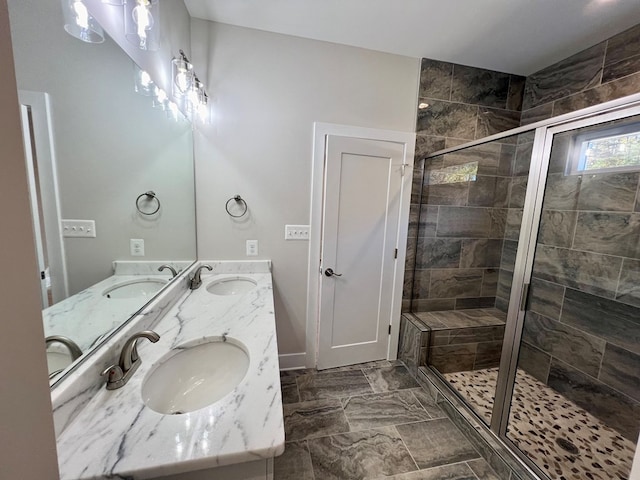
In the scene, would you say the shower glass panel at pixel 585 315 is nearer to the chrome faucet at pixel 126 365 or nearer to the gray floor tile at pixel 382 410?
the gray floor tile at pixel 382 410

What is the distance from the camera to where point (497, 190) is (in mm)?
2408

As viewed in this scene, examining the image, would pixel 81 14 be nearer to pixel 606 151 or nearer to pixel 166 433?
pixel 166 433

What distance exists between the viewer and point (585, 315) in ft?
6.14

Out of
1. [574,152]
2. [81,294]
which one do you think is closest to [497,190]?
[574,152]

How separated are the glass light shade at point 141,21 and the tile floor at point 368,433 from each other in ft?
7.19

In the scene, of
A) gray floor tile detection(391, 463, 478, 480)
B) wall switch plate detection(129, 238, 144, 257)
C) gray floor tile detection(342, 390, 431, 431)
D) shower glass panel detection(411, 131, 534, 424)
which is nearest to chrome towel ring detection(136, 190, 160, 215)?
wall switch plate detection(129, 238, 144, 257)

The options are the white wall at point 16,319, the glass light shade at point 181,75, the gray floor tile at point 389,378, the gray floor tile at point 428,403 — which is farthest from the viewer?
the gray floor tile at point 389,378

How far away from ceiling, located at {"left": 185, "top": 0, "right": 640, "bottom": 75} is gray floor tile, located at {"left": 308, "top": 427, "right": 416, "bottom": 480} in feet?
8.93

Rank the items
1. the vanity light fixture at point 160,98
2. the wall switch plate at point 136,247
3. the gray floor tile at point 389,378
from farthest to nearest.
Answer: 1. the gray floor tile at point 389,378
2. the vanity light fixture at point 160,98
3. the wall switch plate at point 136,247

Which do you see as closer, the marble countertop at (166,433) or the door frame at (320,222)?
the marble countertop at (166,433)

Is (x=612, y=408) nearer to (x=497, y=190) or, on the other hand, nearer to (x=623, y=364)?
(x=623, y=364)

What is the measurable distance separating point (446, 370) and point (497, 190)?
1.77 metres

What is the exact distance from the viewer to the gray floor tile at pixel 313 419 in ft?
5.22

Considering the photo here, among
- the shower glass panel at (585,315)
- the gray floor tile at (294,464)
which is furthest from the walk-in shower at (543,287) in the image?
the gray floor tile at (294,464)
